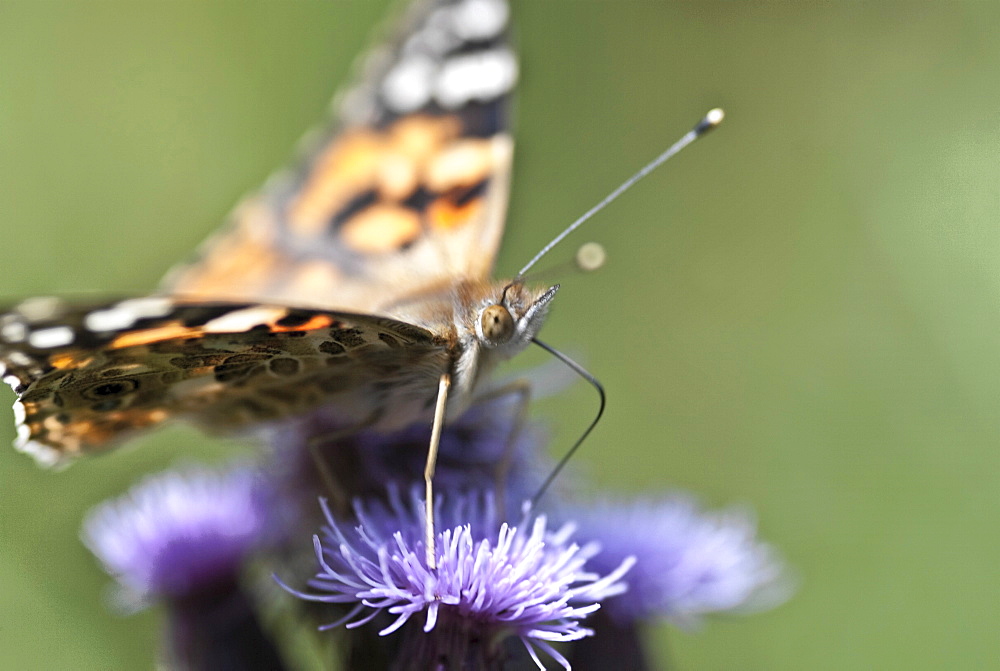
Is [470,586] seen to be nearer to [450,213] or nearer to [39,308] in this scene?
[39,308]

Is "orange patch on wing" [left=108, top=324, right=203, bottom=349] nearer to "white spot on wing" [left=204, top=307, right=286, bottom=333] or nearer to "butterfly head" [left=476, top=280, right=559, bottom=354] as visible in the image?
"white spot on wing" [left=204, top=307, right=286, bottom=333]

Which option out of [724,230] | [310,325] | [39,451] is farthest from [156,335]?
[724,230]

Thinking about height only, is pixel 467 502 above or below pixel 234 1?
below

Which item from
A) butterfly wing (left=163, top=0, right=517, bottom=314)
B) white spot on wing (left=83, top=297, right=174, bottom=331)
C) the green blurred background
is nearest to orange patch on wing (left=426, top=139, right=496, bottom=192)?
butterfly wing (left=163, top=0, right=517, bottom=314)

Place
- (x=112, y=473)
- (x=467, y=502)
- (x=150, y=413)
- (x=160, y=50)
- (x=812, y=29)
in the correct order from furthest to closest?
1. (x=812, y=29)
2. (x=160, y=50)
3. (x=112, y=473)
4. (x=467, y=502)
5. (x=150, y=413)

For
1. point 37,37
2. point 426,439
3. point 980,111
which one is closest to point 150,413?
point 426,439

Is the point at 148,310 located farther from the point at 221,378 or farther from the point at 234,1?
the point at 234,1
